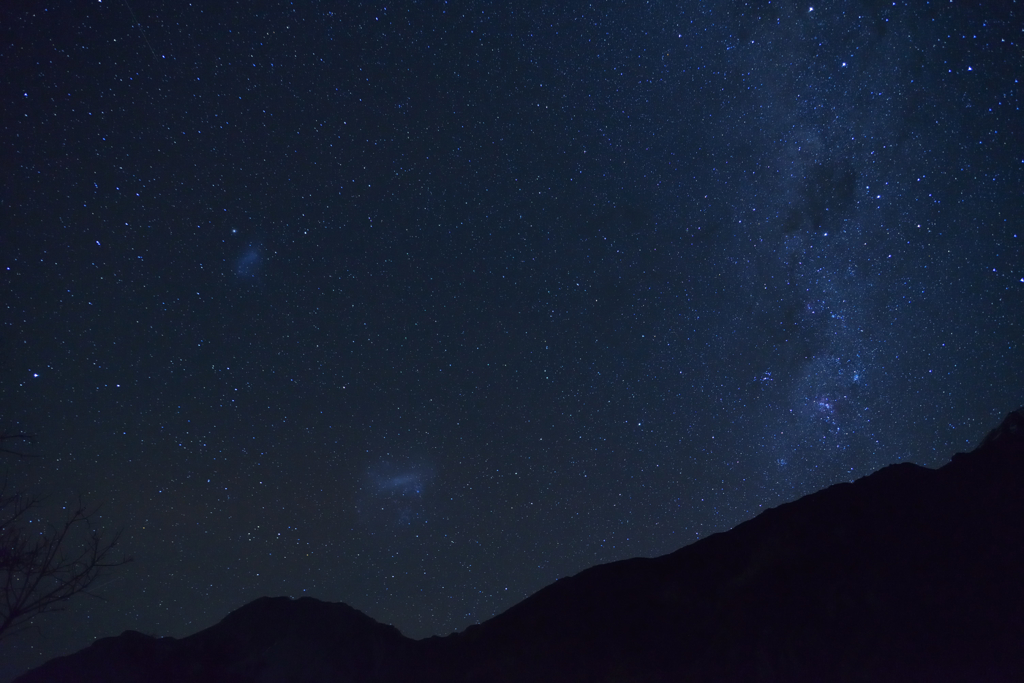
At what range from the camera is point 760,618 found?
1000 cm

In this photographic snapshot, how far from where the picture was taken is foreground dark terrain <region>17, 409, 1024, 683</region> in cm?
923

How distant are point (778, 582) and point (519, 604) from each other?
4675 mm

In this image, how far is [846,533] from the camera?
10930 millimetres

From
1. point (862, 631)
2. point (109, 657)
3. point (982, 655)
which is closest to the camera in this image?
point (982, 655)

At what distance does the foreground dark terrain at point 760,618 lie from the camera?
9.23m

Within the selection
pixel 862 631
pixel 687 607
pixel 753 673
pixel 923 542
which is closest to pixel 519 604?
pixel 687 607

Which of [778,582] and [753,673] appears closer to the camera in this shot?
[753,673]

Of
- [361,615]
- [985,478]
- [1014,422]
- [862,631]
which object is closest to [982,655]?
[862,631]

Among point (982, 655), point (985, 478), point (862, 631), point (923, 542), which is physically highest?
point (985, 478)

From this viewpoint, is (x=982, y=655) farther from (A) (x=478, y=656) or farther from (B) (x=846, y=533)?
(A) (x=478, y=656)

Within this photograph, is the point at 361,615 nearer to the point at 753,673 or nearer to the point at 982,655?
the point at 753,673

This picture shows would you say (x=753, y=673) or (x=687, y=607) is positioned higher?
(x=687, y=607)

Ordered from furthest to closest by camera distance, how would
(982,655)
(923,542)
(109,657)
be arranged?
(109,657) → (923,542) → (982,655)

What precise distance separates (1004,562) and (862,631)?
2.55 meters
